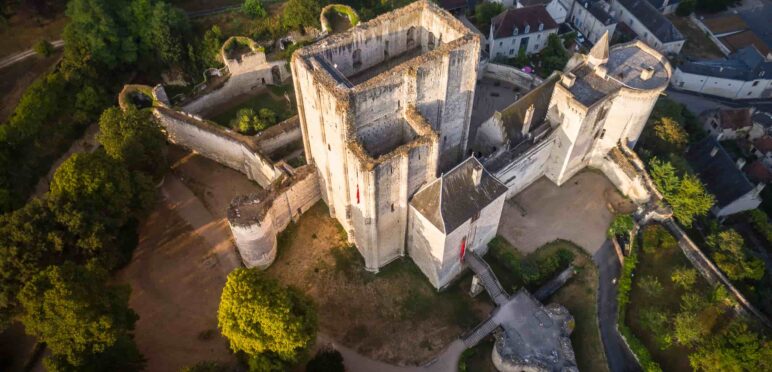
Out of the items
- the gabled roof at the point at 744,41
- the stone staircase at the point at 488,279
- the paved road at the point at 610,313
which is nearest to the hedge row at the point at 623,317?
the paved road at the point at 610,313

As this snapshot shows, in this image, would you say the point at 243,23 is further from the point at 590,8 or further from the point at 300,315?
the point at 590,8

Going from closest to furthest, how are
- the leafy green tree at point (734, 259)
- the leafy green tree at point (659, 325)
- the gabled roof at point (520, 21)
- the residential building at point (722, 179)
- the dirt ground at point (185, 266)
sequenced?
the leafy green tree at point (659, 325) < the dirt ground at point (185, 266) < the leafy green tree at point (734, 259) < the residential building at point (722, 179) < the gabled roof at point (520, 21)

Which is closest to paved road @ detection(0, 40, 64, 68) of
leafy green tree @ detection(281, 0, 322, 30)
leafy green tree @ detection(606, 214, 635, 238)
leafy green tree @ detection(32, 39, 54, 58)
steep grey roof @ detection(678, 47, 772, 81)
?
leafy green tree @ detection(32, 39, 54, 58)

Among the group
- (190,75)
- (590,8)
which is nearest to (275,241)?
(190,75)

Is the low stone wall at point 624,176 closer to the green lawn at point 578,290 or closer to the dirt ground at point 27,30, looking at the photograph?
the green lawn at point 578,290

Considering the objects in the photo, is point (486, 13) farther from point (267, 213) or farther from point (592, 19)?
point (267, 213)

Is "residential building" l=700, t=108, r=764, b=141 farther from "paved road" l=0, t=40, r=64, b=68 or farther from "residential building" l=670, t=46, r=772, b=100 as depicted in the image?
"paved road" l=0, t=40, r=64, b=68
